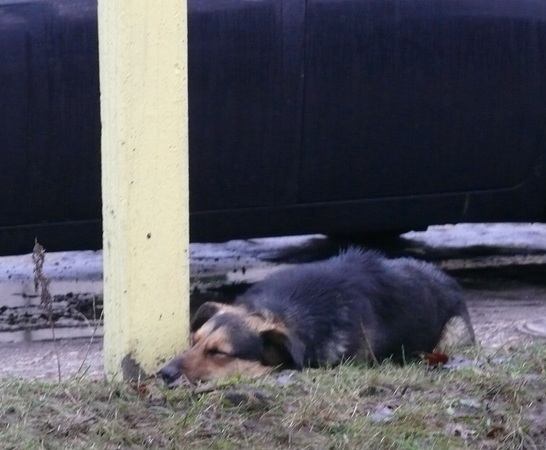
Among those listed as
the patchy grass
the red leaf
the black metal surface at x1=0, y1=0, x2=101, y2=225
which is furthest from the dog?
the black metal surface at x1=0, y1=0, x2=101, y2=225

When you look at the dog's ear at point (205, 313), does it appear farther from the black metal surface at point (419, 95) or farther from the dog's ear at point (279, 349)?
the black metal surface at point (419, 95)

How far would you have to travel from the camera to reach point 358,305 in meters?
4.50

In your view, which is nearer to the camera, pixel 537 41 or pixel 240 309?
pixel 240 309

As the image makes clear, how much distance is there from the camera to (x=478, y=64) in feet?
17.5

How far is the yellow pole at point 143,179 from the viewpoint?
346cm

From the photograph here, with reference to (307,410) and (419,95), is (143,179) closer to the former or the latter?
(307,410)

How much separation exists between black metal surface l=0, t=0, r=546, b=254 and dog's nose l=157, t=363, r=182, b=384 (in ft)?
6.09

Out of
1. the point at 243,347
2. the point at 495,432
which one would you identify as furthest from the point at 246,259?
the point at 495,432

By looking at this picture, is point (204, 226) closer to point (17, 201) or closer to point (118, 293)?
point (17, 201)

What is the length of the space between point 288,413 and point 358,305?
4.67 feet

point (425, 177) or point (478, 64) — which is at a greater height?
point (478, 64)

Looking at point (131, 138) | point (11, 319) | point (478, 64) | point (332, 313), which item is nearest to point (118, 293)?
point (131, 138)

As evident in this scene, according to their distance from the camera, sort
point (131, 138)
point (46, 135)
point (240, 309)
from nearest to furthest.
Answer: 1. point (131, 138)
2. point (240, 309)
3. point (46, 135)

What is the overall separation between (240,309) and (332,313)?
0.43m
